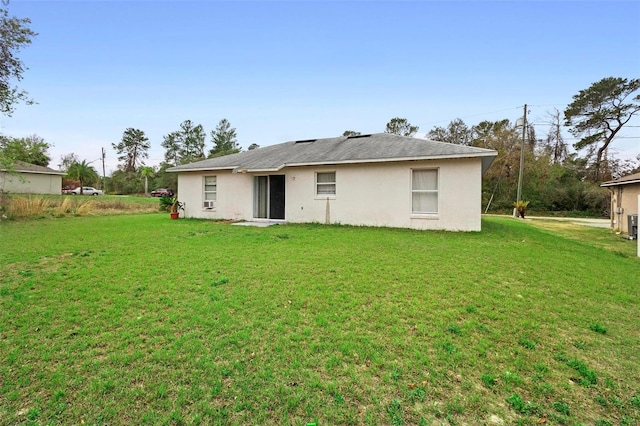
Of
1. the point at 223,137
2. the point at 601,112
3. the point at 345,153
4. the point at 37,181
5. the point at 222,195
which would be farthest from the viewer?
the point at 223,137

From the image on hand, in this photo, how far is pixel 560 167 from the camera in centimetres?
2845

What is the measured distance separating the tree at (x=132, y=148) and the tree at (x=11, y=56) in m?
51.1

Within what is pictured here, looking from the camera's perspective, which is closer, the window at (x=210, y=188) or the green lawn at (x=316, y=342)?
the green lawn at (x=316, y=342)

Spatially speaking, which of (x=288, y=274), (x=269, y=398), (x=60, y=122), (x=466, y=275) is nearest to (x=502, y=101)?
(x=466, y=275)

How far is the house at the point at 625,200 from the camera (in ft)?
40.0

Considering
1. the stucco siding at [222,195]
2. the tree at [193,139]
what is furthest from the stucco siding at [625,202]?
the tree at [193,139]

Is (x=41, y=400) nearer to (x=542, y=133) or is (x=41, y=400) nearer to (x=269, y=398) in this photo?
(x=269, y=398)

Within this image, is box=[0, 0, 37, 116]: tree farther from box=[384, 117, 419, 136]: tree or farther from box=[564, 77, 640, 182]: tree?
box=[564, 77, 640, 182]: tree

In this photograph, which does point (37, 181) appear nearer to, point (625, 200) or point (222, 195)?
point (222, 195)

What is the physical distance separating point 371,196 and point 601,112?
3092 centimetres

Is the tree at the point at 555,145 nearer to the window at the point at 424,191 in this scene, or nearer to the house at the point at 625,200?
the house at the point at 625,200

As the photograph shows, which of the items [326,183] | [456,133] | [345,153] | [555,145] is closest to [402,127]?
[456,133]

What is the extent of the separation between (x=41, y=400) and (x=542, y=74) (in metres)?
22.9

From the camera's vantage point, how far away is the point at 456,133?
36781 mm
